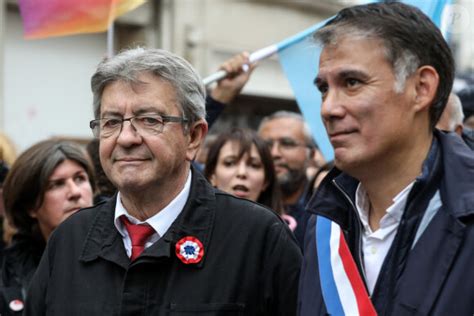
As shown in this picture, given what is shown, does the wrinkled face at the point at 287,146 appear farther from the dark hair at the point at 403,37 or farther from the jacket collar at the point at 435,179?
the dark hair at the point at 403,37

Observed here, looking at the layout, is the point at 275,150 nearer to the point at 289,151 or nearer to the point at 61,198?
the point at 289,151

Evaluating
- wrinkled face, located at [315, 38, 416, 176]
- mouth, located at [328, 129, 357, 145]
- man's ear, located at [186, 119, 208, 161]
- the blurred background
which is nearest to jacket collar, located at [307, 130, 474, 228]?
wrinkled face, located at [315, 38, 416, 176]

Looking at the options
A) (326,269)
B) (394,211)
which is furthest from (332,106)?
(326,269)

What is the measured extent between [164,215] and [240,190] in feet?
6.59

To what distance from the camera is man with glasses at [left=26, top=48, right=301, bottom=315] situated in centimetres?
296

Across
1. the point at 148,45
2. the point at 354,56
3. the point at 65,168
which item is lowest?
the point at 65,168

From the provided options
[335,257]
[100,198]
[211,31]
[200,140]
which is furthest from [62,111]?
[335,257]

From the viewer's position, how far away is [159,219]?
10.1 ft

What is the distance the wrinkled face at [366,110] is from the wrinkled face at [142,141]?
2.18ft

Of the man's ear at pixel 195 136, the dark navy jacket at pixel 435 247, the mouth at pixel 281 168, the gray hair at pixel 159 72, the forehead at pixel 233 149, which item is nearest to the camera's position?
the dark navy jacket at pixel 435 247

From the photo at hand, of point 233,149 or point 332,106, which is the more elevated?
point 332,106

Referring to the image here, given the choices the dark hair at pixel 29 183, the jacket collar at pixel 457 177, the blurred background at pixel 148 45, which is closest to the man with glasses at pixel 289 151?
the dark hair at pixel 29 183

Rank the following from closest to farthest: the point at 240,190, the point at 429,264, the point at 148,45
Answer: the point at 429,264 → the point at 240,190 → the point at 148,45

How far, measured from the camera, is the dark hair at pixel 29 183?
424 centimetres
